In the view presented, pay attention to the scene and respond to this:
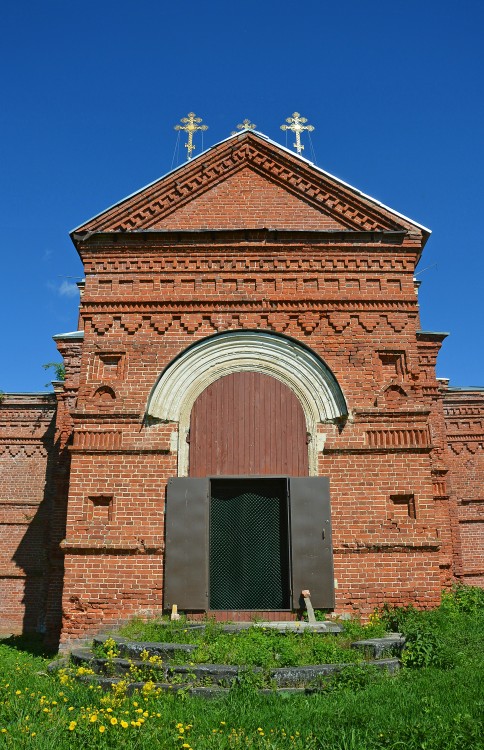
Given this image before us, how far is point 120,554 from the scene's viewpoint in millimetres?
9242

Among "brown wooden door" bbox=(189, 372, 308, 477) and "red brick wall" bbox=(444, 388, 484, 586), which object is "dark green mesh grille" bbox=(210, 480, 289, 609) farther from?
"red brick wall" bbox=(444, 388, 484, 586)

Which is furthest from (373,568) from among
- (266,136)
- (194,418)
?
(266,136)

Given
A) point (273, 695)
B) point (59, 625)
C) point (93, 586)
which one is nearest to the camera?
point (273, 695)

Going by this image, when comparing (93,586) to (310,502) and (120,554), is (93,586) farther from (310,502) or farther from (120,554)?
(310,502)

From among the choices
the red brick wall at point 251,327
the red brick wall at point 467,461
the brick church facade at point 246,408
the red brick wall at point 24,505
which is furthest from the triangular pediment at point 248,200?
the red brick wall at point 24,505

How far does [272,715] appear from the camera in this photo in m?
5.74

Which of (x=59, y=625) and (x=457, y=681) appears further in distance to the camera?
(x=59, y=625)

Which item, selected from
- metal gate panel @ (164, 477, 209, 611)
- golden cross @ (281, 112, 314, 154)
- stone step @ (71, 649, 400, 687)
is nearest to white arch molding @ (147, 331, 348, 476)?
metal gate panel @ (164, 477, 209, 611)

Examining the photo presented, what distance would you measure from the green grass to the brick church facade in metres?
1.92

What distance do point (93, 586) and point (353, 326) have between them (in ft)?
18.4

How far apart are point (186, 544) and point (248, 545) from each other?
37.0 inches

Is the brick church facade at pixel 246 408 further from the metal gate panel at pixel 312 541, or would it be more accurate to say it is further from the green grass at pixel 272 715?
the green grass at pixel 272 715

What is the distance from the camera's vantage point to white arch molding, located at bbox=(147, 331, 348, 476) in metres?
9.83

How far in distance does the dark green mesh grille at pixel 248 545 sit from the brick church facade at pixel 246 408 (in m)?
0.02
